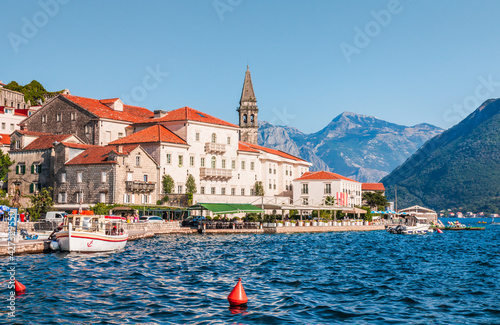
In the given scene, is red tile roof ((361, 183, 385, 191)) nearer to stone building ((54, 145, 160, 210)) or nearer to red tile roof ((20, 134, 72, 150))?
stone building ((54, 145, 160, 210))

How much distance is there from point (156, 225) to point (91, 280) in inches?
1426

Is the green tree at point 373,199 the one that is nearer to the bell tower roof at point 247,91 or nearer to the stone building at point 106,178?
the bell tower roof at point 247,91

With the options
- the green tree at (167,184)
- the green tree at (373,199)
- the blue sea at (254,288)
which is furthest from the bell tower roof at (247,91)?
the blue sea at (254,288)

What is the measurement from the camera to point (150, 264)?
37.2 m

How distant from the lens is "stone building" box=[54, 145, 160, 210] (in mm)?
73500

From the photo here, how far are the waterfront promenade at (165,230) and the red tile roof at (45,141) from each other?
75.3 feet

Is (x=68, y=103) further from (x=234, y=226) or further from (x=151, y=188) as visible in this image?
(x=234, y=226)

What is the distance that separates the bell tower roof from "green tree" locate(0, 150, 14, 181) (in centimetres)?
6446

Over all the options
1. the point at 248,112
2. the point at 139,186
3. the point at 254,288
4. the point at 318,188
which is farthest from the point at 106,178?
the point at 248,112

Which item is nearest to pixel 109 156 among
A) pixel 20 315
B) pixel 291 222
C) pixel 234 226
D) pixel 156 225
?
pixel 156 225

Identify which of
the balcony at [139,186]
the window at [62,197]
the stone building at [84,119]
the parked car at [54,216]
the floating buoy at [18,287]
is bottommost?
the floating buoy at [18,287]

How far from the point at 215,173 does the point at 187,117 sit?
9900 mm

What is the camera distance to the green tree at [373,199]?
137m

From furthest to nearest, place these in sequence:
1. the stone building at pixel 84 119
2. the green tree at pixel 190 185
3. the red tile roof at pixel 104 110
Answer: the red tile roof at pixel 104 110, the stone building at pixel 84 119, the green tree at pixel 190 185
